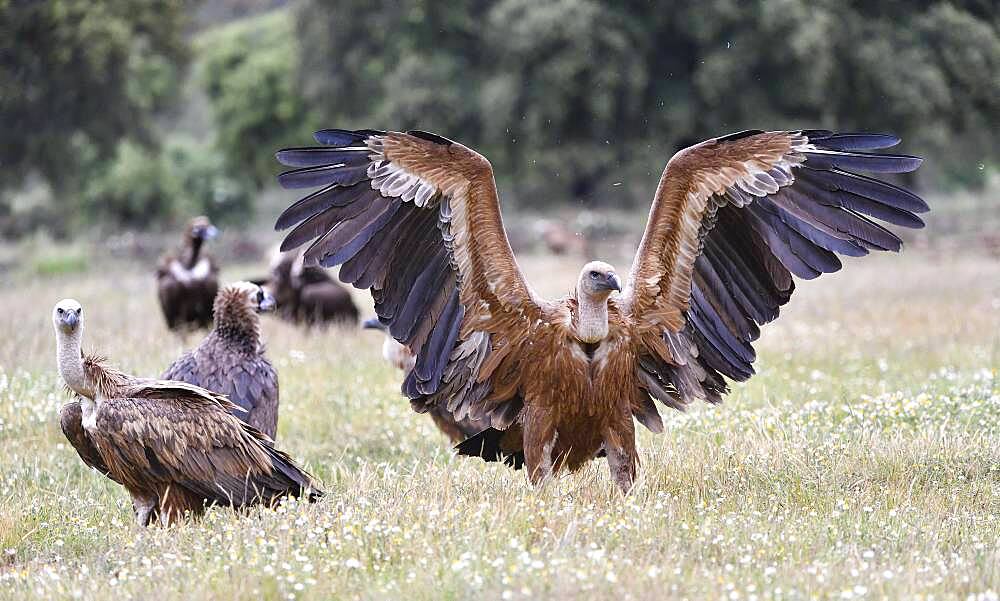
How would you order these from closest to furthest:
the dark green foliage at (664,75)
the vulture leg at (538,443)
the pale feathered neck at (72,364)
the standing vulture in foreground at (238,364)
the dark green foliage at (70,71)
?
the pale feathered neck at (72,364), the vulture leg at (538,443), the standing vulture in foreground at (238,364), the dark green foliage at (70,71), the dark green foliage at (664,75)

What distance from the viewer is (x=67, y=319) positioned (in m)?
6.25

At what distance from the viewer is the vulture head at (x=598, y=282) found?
19.2ft

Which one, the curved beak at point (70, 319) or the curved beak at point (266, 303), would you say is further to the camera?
the curved beak at point (266, 303)

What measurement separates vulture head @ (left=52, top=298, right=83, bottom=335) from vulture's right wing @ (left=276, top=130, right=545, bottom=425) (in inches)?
44.4

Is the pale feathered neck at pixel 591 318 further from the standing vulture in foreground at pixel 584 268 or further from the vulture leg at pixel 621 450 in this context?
the vulture leg at pixel 621 450

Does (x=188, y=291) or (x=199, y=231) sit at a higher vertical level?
(x=199, y=231)

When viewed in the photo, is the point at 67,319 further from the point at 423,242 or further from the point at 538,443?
the point at 538,443

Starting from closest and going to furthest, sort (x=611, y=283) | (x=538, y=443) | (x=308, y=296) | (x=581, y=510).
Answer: (x=581, y=510)
(x=611, y=283)
(x=538, y=443)
(x=308, y=296)

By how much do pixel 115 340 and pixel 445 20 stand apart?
1064 inches

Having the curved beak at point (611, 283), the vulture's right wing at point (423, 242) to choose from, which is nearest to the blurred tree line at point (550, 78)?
the vulture's right wing at point (423, 242)

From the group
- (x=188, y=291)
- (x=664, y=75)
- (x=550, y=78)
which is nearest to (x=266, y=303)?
(x=188, y=291)

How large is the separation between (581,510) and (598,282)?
1078mm

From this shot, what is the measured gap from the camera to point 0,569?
5.70 meters

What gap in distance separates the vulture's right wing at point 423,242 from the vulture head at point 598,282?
14.5 inches
